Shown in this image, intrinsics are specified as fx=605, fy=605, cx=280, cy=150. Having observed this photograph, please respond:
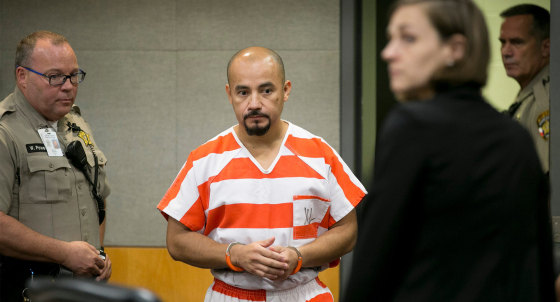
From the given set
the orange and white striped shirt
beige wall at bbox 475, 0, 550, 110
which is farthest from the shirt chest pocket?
beige wall at bbox 475, 0, 550, 110

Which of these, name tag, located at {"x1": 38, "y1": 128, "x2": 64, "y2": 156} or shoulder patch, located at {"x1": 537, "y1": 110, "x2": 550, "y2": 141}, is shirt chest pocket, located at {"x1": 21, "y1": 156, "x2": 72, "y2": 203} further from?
shoulder patch, located at {"x1": 537, "y1": 110, "x2": 550, "y2": 141}

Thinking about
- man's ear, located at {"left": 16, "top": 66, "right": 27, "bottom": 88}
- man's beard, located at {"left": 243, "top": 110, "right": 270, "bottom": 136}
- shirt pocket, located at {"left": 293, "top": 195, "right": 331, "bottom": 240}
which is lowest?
shirt pocket, located at {"left": 293, "top": 195, "right": 331, "bottom": 240}

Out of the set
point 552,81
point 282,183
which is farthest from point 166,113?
point 552,81

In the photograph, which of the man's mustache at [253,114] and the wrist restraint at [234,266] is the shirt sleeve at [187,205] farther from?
the man's mustache at [253,114]

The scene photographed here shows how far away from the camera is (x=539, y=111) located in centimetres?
271

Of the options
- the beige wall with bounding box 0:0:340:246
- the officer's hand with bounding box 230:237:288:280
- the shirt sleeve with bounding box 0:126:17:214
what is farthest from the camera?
the beige wall with bounding box 0:0:340:246

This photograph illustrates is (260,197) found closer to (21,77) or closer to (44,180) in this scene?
(44,180)

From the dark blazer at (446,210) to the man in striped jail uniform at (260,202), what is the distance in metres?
0.93

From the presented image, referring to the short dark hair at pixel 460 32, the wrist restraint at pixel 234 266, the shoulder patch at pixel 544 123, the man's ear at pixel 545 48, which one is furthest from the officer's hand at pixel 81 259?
the man's ear at pixel 545 48

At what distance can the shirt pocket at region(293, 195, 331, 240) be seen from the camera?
210cm

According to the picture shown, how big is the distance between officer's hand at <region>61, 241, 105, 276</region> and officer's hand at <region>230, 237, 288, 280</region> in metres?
0.68

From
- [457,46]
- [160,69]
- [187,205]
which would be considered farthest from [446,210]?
[160,69]

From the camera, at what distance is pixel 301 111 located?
397 cm

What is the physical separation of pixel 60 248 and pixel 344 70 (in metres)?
2.25
